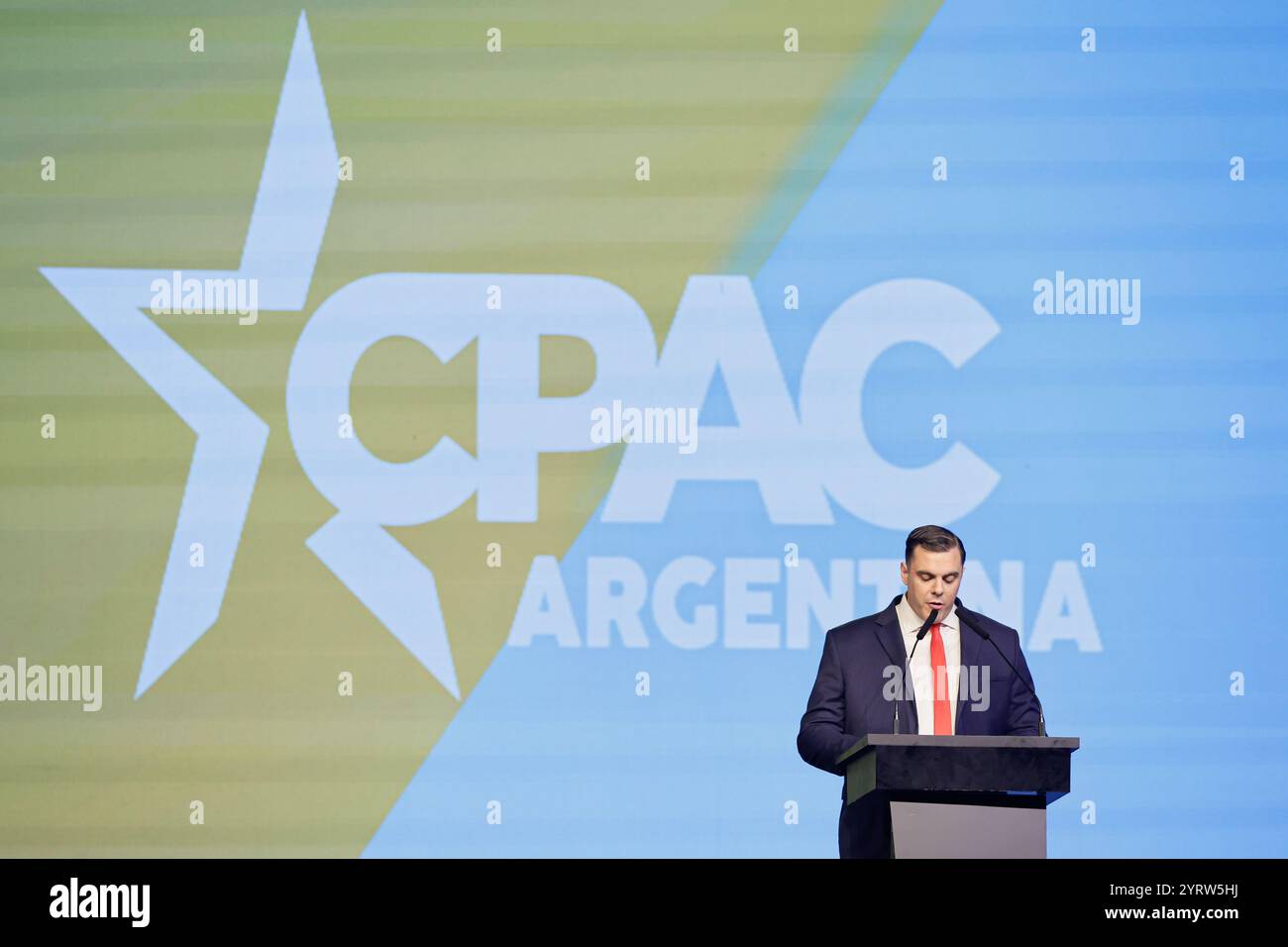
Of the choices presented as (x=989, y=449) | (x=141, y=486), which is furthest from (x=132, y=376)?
(x=989, y=449)

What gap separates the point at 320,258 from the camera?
534 centimetres

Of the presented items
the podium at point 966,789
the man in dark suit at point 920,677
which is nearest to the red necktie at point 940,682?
the man in dark suit at point 920,677

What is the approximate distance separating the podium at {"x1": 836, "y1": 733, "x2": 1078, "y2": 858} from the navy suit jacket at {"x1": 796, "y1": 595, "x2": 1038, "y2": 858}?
0.57m

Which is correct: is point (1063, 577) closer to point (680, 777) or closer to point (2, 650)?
point (680, 777)

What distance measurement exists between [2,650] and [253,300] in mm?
1316

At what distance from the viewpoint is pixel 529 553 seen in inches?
208

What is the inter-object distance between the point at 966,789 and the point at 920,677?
85 cm

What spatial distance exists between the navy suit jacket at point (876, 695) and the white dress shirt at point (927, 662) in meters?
0.02

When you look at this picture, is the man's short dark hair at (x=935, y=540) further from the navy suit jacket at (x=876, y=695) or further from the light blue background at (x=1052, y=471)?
the light blue background at (x=1052, y=471)

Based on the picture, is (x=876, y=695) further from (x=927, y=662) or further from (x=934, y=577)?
(x=934, y=577)

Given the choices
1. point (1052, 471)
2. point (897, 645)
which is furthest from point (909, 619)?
point (1052, 471)

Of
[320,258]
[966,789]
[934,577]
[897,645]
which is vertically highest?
[320,258]

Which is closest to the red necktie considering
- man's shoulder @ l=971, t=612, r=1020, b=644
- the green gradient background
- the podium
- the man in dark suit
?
the man in dark suit
